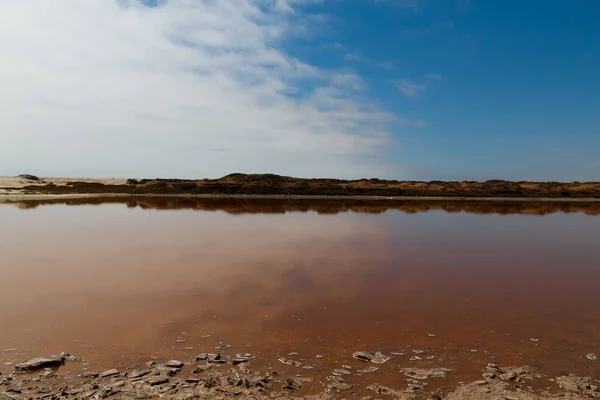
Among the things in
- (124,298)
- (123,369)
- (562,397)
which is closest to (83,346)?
(123,369)

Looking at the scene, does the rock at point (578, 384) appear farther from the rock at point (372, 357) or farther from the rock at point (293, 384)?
the rock at point (293, 384)

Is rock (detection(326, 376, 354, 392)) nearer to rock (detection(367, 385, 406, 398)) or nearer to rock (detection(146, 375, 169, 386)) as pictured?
rock (detection(367, 385, 406, 398))

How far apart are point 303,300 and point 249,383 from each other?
5056 millimetres

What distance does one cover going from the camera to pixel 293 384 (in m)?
6.91

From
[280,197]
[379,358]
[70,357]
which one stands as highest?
[280,197]

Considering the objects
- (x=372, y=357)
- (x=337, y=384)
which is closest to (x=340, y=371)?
(x=337, y=384)

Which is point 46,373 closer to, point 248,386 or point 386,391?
point 248,386

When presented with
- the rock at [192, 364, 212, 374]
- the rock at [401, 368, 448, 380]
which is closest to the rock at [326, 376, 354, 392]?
the rock at [401, 368, 448, 380]

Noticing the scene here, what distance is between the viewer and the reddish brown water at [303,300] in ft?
27.5

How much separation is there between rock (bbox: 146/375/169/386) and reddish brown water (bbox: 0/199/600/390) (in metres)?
0.91

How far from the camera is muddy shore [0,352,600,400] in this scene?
650 centimetres

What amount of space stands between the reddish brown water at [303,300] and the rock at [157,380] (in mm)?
915

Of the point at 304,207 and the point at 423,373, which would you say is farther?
the point at 304,207

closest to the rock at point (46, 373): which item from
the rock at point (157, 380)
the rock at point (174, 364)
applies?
the rock at point (157, 380)
